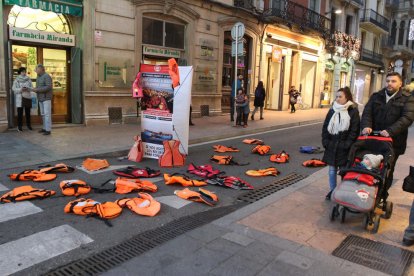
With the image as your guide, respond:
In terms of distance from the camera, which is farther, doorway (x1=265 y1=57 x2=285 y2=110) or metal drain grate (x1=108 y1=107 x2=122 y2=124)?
doorway (x1=265 y1=57 x2=285 y2=110)

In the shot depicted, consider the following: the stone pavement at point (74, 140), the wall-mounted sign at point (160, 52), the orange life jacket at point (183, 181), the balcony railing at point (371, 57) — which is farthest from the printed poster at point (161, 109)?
the balcony railing at point (371, 57)

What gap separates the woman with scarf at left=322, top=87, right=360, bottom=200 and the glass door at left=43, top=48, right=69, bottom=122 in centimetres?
963

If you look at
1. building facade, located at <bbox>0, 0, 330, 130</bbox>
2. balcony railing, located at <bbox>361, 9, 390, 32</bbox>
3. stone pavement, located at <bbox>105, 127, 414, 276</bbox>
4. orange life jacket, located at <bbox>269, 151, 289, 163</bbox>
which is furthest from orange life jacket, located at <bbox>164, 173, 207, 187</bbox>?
balcony railing, located at <bbox>361, 9, 390, 32</bbox>

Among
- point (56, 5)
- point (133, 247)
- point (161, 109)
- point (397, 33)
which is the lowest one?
point (133, 247)

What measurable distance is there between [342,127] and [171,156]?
3702 mm

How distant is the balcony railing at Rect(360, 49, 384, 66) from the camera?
34806mm

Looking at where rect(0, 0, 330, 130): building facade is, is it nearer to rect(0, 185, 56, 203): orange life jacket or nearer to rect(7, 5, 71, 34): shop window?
rect(7, 5, 71, 34): shop window

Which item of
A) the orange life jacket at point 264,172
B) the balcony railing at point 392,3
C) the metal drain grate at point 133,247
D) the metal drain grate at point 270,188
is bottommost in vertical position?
the metal drain grate at point 133,247

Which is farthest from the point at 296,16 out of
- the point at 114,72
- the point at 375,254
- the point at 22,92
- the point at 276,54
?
the point at 375,254

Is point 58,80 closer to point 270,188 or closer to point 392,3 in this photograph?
point 270,188

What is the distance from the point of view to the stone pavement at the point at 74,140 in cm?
813

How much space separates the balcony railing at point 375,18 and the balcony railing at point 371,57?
2509mm

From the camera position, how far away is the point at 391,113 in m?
5.03

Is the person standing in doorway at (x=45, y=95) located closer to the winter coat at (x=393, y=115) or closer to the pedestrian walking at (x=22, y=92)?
the pedestrian walking at (x=22, y=92)
